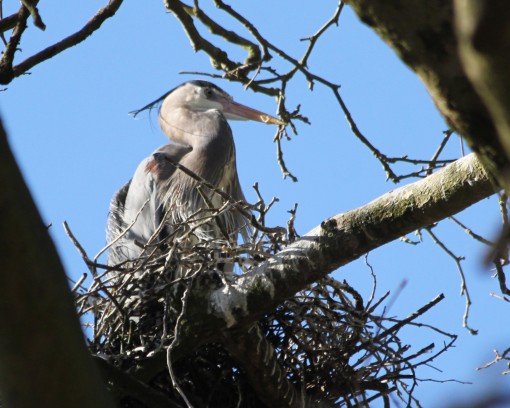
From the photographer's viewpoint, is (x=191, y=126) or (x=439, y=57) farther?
(x=191, y=126)

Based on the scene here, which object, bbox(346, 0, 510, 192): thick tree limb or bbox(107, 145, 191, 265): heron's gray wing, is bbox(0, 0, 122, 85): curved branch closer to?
bbox(346, 0, 510, 192): thick tree limb

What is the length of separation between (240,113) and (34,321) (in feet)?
14.5

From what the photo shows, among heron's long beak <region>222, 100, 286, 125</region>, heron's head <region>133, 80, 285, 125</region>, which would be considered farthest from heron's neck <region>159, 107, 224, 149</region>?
heron's long beak <region>222, 100, 286, 125</region>

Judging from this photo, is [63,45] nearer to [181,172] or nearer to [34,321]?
[34,321]

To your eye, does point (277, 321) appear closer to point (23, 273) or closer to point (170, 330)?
point (170, 330)

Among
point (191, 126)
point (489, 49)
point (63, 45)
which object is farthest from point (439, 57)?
point (191, 126)

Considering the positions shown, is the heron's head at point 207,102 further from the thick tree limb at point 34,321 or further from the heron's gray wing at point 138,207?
the thick tree limb at point 34,321

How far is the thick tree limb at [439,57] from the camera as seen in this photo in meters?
0.84

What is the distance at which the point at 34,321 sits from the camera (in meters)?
0.83

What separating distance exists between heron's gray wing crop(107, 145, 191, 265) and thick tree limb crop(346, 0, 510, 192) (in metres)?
3.16

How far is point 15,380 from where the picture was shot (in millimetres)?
803

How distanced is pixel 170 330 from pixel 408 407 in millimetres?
755

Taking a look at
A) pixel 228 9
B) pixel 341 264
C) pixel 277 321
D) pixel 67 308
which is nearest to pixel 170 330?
pixel 277 321

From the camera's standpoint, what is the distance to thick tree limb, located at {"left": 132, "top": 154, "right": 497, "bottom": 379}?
199 centimetres
